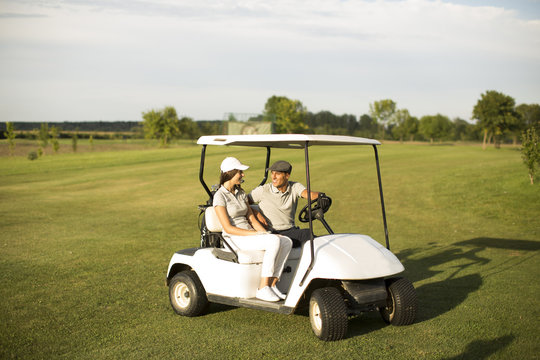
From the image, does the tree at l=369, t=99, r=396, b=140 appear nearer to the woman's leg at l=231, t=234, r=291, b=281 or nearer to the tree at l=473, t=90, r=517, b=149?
the tree at l=473, t=90, r=517, b=149

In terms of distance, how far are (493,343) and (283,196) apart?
275 centimetres

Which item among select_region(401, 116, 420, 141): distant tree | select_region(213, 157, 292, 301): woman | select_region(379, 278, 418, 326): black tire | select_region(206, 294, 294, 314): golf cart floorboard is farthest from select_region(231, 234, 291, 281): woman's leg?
select_region(401, 116, 420, 141): distant tree

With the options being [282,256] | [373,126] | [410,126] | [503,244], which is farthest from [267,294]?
[373,126]

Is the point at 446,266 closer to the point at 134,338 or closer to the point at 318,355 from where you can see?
the point at 318,355

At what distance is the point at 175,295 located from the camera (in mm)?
6211

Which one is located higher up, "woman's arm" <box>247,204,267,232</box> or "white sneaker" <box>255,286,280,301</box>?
"woman's arm" <box>247,204,267,232</box>

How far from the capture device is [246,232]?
231 inches

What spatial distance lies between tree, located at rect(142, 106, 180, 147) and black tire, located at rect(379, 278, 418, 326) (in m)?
70.3

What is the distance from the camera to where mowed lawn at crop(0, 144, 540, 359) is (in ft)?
16.7

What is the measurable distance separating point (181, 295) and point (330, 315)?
1929mm

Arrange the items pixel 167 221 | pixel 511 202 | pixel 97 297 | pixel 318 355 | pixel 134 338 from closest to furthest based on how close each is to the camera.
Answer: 1. pixel 318 355
2. pixel 134 338
3. pixel 97 297
4. pixel 167 221
5. pixel 511 202

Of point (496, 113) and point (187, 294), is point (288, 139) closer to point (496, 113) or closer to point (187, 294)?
point (187, 294)

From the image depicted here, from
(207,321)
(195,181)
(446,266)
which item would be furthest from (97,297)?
(195,181)

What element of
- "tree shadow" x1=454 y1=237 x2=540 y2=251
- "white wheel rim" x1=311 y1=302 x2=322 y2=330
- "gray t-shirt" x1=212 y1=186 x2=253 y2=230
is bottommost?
"tree shadow" x1=454 y1=237 x2=540 y2=251
